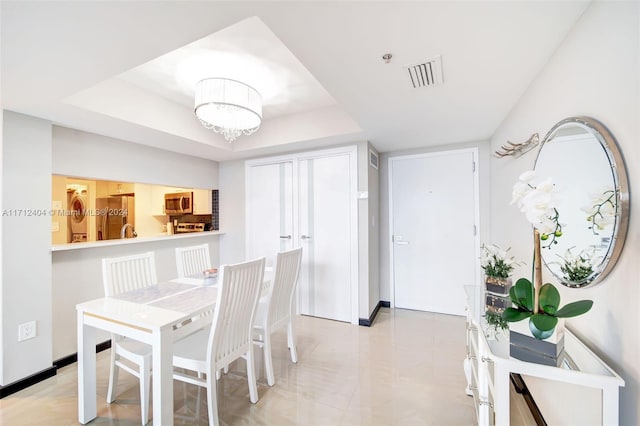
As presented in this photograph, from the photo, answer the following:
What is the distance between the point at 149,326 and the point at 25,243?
1592 mm

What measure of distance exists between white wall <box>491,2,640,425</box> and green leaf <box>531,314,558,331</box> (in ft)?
0.69

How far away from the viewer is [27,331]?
209cm

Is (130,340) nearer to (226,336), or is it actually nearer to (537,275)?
(226,336)

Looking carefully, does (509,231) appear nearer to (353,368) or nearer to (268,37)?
(353,368)

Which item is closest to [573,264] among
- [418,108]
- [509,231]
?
[509,231]

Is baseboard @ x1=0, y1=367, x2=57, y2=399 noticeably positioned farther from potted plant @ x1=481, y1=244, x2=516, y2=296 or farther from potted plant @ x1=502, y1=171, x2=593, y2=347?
potted plant @ x1=481, y1=244, x2=516, y2=296

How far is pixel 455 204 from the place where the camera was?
3.36 metres

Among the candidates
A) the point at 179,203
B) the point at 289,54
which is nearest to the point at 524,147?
the point at 289,54

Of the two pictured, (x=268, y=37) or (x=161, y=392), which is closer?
(x=161, y=392)

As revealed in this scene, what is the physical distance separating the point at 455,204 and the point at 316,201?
177 centimetres

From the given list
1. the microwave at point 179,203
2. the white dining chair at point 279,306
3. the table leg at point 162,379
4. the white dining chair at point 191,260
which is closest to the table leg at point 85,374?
the table leg at point 162,379

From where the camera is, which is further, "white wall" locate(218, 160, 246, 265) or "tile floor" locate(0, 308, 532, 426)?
"white wall" locate(218, 160, 246, 265)

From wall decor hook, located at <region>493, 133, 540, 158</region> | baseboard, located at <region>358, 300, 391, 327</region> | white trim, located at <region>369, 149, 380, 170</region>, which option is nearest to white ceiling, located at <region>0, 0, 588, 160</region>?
wall decor hook, located at <region>493, 133, 540, 158</region>

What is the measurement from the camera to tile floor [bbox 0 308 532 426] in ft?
5.65
